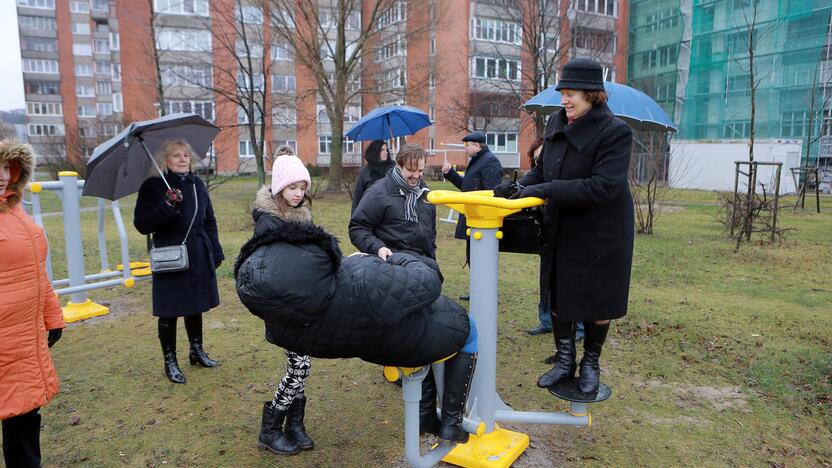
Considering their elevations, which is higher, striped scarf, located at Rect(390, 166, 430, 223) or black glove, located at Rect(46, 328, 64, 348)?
striped scarf, located at Rect(390, 166, 430, 223)

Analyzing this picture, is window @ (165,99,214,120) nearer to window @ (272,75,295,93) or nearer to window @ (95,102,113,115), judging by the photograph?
window @ (272,75,295,93)

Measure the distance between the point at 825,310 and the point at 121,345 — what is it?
7057 millimetres

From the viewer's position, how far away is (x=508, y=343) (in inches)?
199

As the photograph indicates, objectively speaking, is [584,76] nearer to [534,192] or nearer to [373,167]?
[534,192]

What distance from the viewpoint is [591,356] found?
2.94 meters

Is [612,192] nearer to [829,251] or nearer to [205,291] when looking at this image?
[205,291]

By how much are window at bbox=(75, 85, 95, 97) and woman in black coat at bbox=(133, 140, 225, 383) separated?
63.8 meters

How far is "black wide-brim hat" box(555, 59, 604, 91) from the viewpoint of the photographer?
2650 millimetres

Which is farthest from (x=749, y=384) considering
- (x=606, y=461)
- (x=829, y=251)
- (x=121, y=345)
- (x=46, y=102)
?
(x=46, y=102)

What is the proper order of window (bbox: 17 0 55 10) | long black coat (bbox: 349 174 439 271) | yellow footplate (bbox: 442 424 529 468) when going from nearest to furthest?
yellow footplate (bbox: 442 424 529 468)
long black coat (bbox: 349 174 439 271)
window (bbox: 17 0 55 10)

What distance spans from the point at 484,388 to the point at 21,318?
2.15 m

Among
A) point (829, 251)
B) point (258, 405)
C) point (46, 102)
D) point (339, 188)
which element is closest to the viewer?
point (258, 405)

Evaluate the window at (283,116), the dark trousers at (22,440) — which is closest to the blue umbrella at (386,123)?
the dark trousers at (22,440)

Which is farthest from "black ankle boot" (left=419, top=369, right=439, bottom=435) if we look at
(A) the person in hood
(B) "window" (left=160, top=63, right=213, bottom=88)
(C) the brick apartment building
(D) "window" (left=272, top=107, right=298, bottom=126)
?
(D) "window" (left=272, top=107, right=298, bottom=126)
